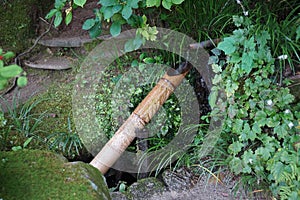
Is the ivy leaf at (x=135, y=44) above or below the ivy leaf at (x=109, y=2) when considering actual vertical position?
below

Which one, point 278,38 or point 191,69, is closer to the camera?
point 278,38

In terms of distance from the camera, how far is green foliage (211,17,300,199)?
7.12 ft

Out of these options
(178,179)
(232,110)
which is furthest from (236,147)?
(178,179)

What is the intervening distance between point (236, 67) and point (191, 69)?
→ 2.05 ft

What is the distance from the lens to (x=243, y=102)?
94.6 inches

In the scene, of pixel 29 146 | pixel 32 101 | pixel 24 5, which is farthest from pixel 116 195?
pixel 24 5

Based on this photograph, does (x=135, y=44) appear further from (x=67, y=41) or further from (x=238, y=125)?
(x=67, y=41)

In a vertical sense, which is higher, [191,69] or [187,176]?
[191,69]

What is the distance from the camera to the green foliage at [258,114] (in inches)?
85.4

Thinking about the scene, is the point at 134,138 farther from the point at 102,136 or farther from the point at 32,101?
the point at 32,101

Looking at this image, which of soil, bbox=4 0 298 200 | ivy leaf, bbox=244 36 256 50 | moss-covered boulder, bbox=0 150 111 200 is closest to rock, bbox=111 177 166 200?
soil, bbox=4 0 298 200

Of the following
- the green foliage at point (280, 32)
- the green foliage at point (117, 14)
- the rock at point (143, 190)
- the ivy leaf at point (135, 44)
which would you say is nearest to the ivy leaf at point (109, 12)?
the green foliage at point (117, 14)

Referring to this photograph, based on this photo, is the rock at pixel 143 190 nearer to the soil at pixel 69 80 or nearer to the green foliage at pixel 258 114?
the soil at pixel 69 80

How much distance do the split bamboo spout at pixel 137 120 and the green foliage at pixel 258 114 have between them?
42 cm
